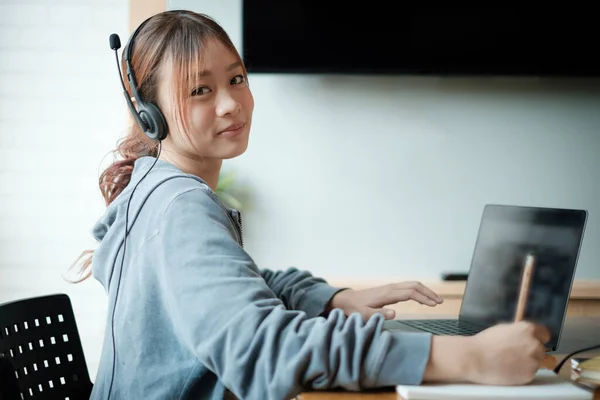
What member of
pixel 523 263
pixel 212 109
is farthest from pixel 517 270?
pixel 212 109

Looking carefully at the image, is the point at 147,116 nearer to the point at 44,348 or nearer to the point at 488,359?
the point at 44,348

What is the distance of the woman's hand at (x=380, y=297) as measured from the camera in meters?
1.17

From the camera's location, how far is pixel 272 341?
80cm

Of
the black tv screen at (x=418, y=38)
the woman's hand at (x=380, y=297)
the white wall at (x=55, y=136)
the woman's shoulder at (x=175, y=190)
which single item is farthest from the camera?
the white wall at (x=55, y=136)

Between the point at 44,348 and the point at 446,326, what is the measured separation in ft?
1.96

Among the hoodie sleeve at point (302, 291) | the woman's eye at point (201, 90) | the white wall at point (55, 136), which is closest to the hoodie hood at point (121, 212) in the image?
the woman's eye at point (201, 90)

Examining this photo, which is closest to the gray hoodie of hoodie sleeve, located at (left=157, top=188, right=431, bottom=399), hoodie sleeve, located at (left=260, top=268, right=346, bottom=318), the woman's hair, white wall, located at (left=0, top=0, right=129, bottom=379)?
hoodie sleeve, located at (left=157, top=188, right=431, bottom=399)

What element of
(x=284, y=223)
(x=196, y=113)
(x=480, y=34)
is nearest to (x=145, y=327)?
(x=196, y=113)

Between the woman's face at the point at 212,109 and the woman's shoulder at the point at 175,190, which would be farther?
the woman's face at the point at 212,109

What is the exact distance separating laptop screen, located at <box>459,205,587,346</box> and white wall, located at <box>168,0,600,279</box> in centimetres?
130

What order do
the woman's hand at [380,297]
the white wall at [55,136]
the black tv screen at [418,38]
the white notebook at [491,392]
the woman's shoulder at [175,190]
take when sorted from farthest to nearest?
1. the white wall at [55,136]
2. the black tv screen at [418,38]
3. the woman's hand at [380,297]
4. the woman's shoulder at [175,190]
5. the white notebook at [491,392]

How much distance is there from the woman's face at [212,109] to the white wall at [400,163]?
4.69 feet

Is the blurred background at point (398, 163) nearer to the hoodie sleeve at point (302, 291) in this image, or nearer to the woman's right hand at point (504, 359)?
the hoodie sleeve at point (302, 291)

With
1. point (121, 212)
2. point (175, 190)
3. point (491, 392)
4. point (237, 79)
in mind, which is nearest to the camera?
point (491, 392)
